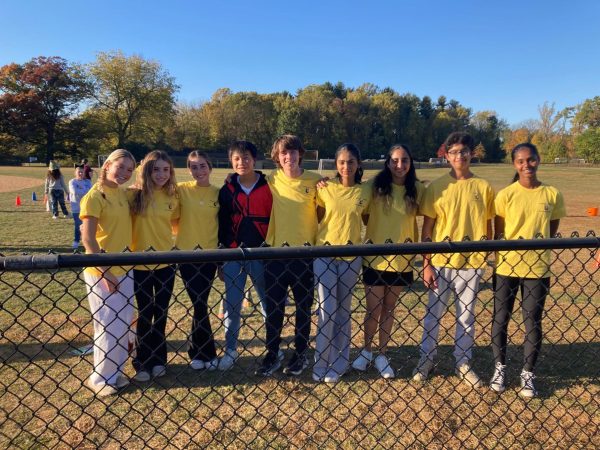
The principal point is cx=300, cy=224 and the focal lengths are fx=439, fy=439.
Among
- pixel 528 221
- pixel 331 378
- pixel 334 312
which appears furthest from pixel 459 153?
pixel 331 378

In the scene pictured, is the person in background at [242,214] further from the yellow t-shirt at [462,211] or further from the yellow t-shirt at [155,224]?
the yellow t-shirt at [462,211]

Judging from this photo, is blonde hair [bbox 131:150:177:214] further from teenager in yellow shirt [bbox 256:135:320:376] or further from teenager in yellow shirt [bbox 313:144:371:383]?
teenager in yellow shirt [bbox 313:144:371:383]

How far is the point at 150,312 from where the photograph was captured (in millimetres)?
3568

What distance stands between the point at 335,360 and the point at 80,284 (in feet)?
14.2

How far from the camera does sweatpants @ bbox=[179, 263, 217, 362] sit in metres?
3.53

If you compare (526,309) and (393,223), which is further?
(393,223)

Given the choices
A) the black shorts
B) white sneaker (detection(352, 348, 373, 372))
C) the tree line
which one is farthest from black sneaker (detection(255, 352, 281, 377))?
the tree line

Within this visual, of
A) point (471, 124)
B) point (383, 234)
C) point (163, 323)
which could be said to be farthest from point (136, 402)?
point (471, 124)

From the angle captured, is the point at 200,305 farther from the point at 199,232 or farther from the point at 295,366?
the point at 295,366

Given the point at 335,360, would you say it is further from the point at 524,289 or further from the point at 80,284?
the point at 80,284

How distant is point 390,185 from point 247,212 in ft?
3.82

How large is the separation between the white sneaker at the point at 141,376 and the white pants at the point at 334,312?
1.36 metres

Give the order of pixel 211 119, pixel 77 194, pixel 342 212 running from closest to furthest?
pixel 342 212 → pixel 77 194 → pixel 211 119

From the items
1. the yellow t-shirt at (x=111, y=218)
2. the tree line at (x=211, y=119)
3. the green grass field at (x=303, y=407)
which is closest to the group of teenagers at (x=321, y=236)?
the yellow t-shirt at (x=111, y=218)
